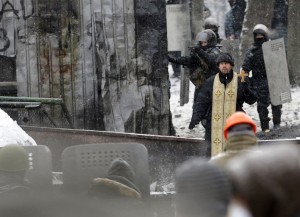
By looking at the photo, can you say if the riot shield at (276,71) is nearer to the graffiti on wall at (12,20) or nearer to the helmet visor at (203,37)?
the helmet visor at (203,37)

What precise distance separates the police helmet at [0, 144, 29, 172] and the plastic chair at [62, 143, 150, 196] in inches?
30.8

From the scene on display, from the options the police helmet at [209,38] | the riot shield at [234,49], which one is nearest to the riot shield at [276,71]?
the police helmet at [209,38]

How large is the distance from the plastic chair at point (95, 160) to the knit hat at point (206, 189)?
414 centimetres

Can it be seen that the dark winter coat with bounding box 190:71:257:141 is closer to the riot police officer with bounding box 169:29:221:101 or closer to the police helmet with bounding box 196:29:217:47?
the riot police officer with bounding box 169:29:221:101

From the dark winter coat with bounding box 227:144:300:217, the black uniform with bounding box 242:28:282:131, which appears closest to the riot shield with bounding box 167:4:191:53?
the black uniform with bounding box 242:28:282:131

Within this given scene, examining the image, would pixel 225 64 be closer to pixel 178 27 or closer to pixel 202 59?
pixel 202 59

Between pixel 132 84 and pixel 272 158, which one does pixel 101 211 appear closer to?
pixel 272 158

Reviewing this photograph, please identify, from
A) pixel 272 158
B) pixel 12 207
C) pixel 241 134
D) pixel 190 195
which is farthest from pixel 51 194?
pixel 272 158

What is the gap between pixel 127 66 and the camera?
14117mm

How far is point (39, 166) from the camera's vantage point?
818 centimetres

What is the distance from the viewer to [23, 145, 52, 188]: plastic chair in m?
8.06

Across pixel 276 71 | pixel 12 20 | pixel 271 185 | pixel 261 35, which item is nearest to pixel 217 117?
pixel 12 20

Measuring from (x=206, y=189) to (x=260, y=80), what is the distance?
11.6 metres

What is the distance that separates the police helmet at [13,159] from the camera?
7406mm
